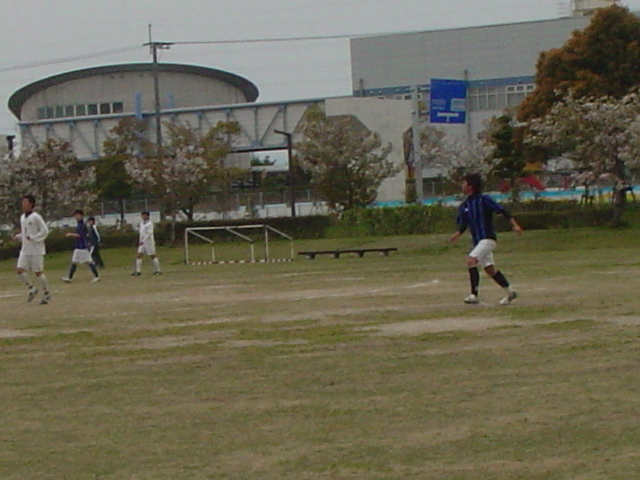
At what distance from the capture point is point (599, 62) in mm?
46938

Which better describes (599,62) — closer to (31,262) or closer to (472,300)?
(31,262)

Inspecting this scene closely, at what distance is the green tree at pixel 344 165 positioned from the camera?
59344 mm

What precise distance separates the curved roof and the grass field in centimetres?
7804

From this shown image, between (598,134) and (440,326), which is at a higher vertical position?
(598,134)

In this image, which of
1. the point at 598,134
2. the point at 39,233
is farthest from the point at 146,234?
the point at 598,134

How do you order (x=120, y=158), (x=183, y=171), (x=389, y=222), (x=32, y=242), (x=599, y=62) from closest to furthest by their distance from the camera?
1. (x=32, y=242)
2. (x=599, y=62)
3. (x=389, y=222)
4. (x=183, y=171)
5. (x=120, y=158)

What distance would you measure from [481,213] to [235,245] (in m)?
34.3

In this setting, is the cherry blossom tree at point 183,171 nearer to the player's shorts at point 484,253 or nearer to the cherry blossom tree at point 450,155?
the cherry blossom tree at point 450,155

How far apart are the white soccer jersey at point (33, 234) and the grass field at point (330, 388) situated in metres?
2.59

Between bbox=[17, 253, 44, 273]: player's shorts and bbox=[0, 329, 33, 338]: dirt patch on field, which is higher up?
bbox=[17, 253, 44, 273]: player's shorts

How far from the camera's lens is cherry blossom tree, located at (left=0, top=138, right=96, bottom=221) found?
5434cm

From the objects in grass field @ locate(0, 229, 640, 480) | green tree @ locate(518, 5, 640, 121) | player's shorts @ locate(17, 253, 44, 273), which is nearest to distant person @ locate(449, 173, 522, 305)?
grass field @ locate(0, 229, 640, 480)

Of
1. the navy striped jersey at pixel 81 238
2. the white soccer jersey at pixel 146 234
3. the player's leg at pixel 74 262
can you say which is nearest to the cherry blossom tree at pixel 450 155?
the white soccer jersey at pixel 146 234

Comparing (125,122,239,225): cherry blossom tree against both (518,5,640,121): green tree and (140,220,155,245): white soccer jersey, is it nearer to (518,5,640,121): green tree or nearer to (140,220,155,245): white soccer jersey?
(518,5,640,121): green tree
